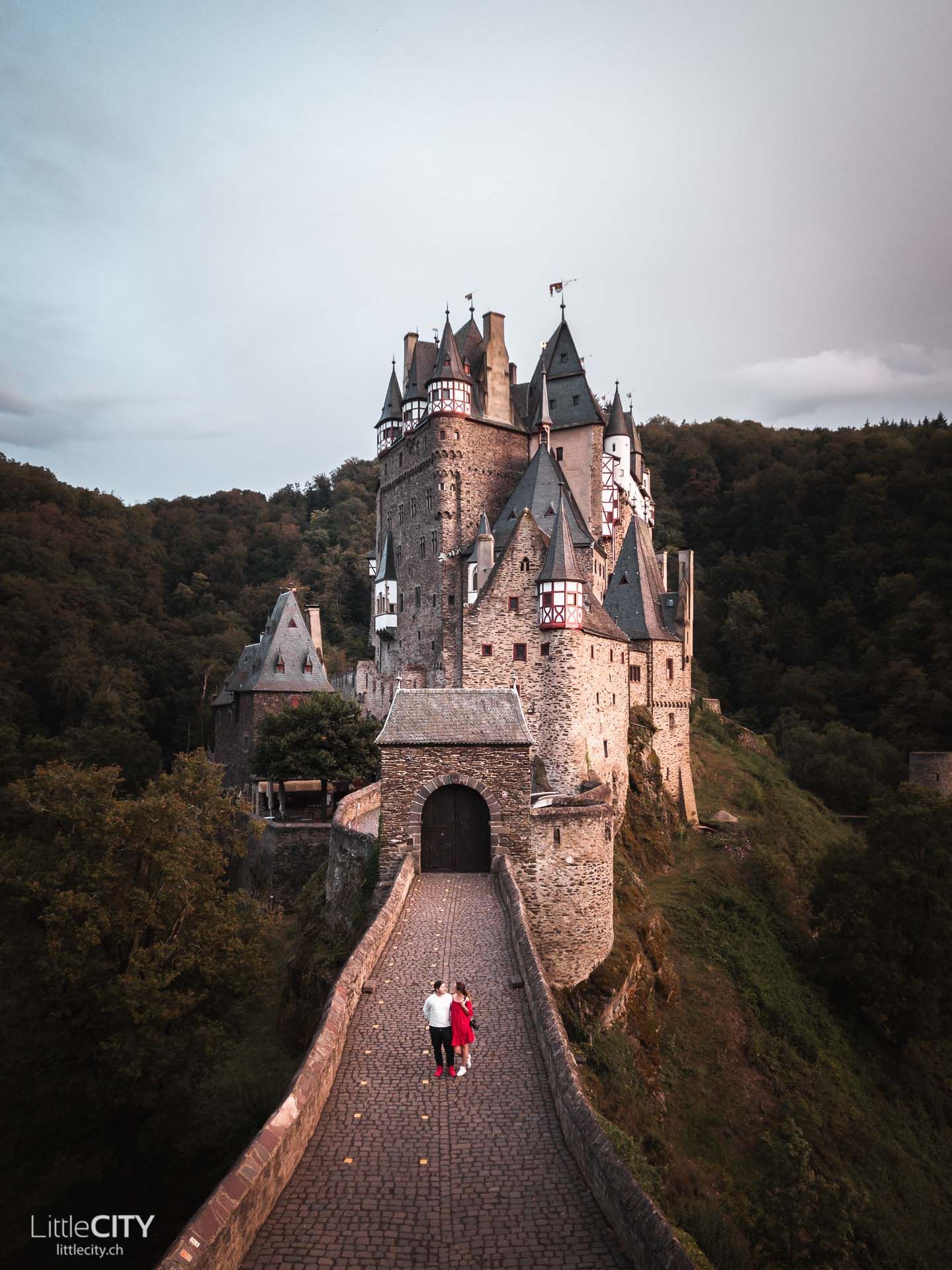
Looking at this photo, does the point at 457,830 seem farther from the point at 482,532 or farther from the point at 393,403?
the point at 393,403

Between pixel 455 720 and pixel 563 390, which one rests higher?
pixel 563 390

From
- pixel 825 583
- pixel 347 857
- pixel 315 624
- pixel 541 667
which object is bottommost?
pixel 347 857

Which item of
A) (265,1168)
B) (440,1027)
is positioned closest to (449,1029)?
(440,1027)

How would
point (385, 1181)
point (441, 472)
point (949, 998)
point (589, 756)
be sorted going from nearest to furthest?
point (385, 1181)
point (949, 998)
point (589, 756)
point (441, 472)

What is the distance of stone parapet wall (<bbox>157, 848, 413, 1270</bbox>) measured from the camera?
6.02m

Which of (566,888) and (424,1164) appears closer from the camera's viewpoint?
(424,1164)

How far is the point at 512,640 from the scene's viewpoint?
30.1m

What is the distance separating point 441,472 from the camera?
37.5 meters

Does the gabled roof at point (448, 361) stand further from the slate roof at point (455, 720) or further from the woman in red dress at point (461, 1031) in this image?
the woman in red dress at point (461, 1031)

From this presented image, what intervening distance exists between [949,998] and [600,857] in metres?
15.9

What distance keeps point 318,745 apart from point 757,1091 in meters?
18.4

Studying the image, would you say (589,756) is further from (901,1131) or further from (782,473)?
(782,473)

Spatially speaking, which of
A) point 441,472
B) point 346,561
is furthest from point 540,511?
point 346,561

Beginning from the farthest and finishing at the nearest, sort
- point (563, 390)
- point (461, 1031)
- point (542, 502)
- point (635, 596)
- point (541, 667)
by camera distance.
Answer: point (563, 390) → point (635, 596) → point (542, 502) → point (541, 667) → point (461, 1031)
